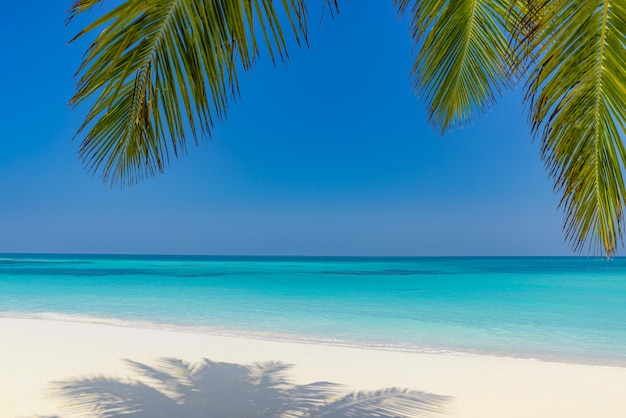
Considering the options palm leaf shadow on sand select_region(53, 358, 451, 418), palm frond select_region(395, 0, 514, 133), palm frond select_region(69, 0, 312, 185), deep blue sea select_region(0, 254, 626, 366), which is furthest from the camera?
deep blue sea select_region(0, 254, 626, 366)

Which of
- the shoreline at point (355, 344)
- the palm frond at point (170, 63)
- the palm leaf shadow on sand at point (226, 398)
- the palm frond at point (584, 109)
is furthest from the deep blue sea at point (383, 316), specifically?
the palm frond at point (170, 63)

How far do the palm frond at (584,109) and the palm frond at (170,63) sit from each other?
98 centimetres

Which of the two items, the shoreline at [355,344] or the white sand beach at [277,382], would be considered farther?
the shoreline at [355,344]

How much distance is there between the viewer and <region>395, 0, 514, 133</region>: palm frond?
263cm

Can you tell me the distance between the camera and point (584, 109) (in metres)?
1.90

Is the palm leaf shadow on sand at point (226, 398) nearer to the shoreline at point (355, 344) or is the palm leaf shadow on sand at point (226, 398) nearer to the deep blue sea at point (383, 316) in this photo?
the shoreline at point (355, 344)

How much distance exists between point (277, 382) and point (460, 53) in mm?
3507

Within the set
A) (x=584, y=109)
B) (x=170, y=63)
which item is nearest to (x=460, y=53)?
(x=584, y=109)

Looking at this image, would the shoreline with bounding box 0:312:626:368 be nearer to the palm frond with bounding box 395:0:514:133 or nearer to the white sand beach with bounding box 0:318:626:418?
the white sand beach with bounding box 0:318:626:418

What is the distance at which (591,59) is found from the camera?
5.73 ft

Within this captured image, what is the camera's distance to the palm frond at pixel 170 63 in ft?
4.98

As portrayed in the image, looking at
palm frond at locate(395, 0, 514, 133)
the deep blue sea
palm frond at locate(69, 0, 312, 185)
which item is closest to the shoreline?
the deep blue sea

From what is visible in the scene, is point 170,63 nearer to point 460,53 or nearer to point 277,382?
point 460,53

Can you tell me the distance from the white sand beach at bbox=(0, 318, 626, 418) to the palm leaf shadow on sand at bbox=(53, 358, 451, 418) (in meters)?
0.01
